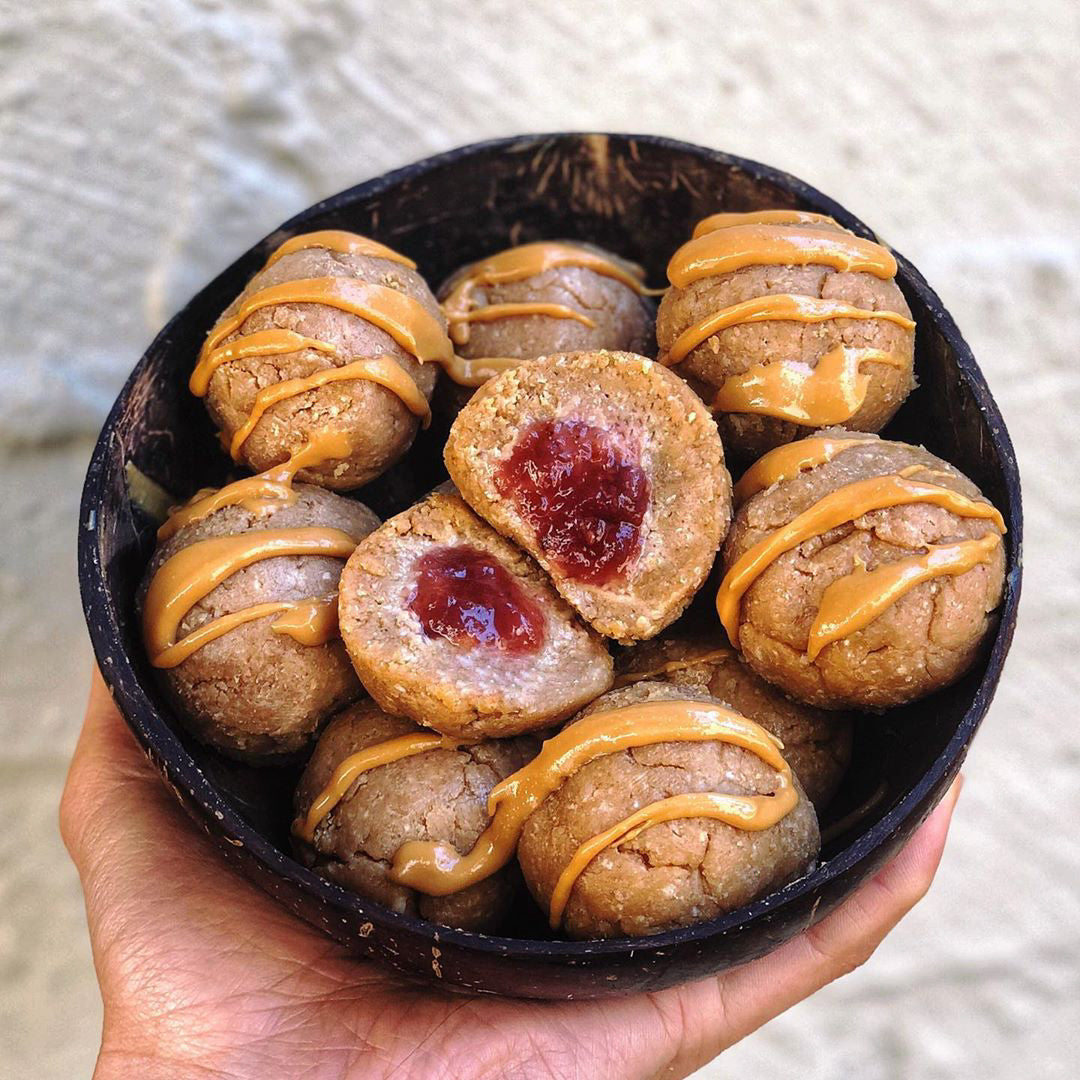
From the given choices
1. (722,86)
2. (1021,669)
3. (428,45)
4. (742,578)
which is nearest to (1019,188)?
(722,86)

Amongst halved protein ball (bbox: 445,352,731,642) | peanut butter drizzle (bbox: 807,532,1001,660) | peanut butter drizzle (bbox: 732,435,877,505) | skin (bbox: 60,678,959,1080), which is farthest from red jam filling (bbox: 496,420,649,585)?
skin (bbox: 60,678,959,1080)

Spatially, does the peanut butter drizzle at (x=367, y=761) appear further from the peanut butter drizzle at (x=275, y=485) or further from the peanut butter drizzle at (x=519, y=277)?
the peanut butter drizzle at (x=519, y=277)

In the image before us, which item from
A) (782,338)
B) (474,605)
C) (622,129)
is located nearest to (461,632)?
(474,605)

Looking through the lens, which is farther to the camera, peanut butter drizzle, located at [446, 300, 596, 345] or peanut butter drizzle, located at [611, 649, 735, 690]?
peanut butter drizzle, located at [446, 300, 596, 345]

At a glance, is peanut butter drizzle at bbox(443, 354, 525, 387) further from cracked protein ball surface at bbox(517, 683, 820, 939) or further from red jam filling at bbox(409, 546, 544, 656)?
cracked protein ball surface at bbox(517, 683, 820, 939)

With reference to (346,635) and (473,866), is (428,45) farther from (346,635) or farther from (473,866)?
(473,866)
